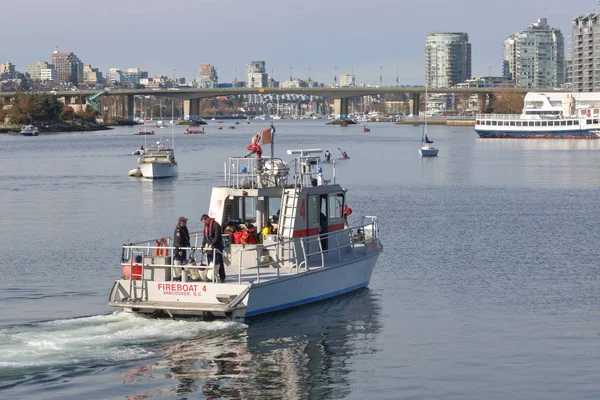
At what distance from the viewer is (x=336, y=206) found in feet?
102

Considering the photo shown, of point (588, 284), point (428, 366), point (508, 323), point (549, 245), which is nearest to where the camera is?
point (428, 366)

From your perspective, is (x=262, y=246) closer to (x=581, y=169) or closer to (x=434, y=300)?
(x=434, y=300)

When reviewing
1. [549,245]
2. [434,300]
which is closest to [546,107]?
[549,245]

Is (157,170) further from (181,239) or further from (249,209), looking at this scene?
(181,239)

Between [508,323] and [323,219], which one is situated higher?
[323,219]

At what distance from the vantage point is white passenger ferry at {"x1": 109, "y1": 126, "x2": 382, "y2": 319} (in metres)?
25.7

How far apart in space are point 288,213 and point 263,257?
1742 mm

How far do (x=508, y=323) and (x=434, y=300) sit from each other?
356 cm

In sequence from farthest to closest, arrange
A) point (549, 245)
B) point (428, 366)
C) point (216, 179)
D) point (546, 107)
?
point (546, 107) → point (216, 179) → point (549, 245) → point (428, 366)

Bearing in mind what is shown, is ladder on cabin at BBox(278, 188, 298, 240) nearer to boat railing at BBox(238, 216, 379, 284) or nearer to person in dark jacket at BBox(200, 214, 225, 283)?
boat railing at BBox(238, 216, 379, 284)

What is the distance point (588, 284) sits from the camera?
111 feet

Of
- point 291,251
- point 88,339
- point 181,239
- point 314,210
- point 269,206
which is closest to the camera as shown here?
A: point 88,339

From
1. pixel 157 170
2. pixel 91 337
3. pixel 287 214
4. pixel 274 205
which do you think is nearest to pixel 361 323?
pixel 287 214

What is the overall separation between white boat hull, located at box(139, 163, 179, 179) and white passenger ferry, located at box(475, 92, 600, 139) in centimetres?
10325
